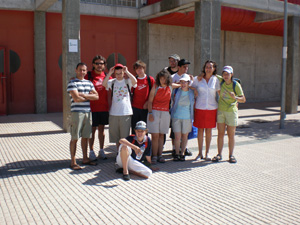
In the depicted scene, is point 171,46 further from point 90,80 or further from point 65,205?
point 65,205

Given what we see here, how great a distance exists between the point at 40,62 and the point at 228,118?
345 inches

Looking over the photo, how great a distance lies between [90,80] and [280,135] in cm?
559

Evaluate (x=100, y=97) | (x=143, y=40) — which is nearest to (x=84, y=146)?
(x=100, y=97)

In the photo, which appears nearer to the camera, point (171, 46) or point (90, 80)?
point (90, 80)

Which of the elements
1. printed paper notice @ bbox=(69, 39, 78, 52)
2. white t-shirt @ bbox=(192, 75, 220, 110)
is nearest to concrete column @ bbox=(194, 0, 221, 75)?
printed paper notice @ bbox=(69, 39, 78, 52)

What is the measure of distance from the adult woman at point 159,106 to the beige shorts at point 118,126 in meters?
0.43

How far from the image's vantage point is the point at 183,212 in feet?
12.6

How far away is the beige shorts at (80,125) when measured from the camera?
5.48 m

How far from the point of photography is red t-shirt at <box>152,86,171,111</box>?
5914mm

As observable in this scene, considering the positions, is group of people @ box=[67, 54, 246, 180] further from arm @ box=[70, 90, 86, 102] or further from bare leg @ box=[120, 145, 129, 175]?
bare leg @ box=[120, 145, 129, 175]

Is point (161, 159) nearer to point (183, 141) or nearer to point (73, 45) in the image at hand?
point (183, 141)

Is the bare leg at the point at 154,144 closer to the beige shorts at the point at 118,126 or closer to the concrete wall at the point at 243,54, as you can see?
the beige shorts at the point at 118,126

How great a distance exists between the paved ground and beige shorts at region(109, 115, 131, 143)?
54cm

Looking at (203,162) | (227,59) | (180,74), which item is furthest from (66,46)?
(227,59)
